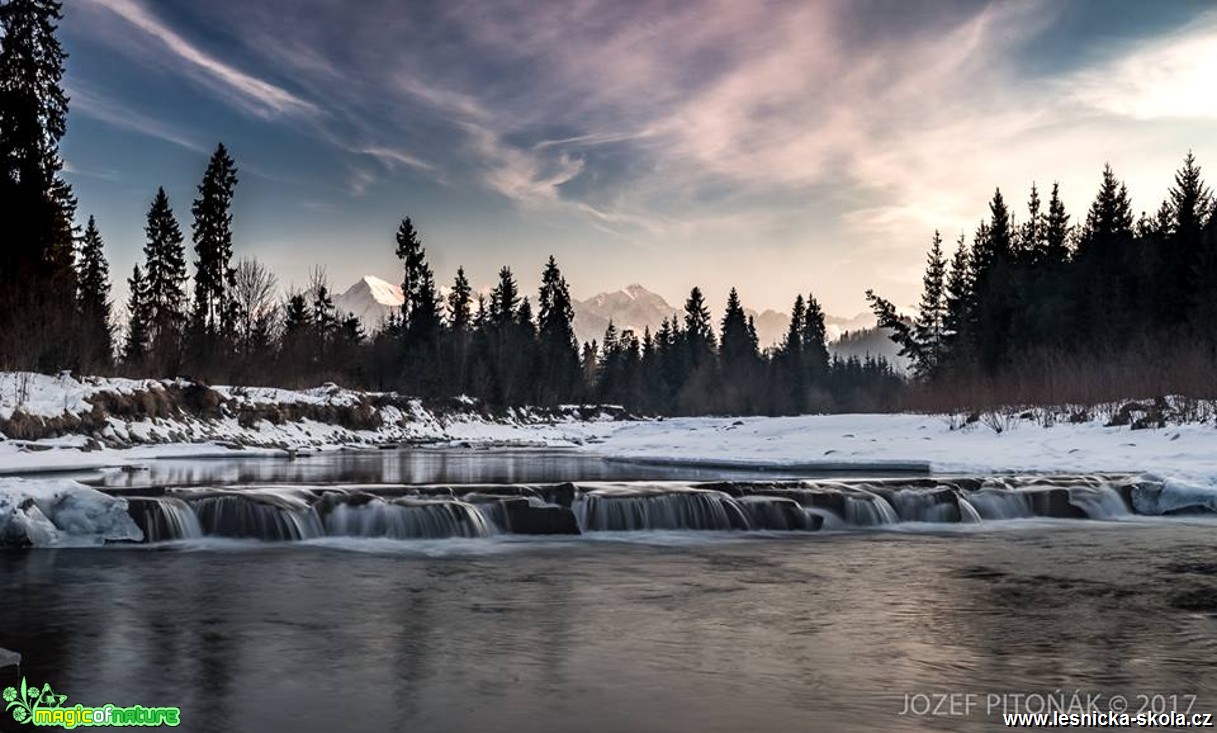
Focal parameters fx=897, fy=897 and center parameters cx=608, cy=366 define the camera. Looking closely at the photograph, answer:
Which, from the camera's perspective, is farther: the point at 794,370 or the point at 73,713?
the point at 794,370

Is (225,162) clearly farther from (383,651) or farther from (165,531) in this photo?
(383,651)

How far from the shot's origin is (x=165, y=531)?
39.1 ft

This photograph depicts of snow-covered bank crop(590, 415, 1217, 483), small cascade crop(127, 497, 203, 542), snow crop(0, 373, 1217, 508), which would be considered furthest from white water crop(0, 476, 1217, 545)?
snow-covered bank crop(590, 415, 1217, 483)

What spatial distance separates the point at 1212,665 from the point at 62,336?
30.4m

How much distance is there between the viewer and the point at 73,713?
193 inches

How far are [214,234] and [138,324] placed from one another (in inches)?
361

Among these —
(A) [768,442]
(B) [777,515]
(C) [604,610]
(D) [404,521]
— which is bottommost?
(C) [604,610]

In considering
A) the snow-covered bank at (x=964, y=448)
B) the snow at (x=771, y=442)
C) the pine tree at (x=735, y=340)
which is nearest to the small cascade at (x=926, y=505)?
the snow at (x=771, y=442)

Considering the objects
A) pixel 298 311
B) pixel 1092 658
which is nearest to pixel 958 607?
pixel 1092 658

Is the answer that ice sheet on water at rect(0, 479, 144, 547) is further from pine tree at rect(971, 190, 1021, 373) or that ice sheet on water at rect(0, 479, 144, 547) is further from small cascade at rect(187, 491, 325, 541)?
pine tree at rect(971, 190, 1021, 373)

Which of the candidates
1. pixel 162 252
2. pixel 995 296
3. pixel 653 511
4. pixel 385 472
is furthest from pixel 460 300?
pixel 653 511

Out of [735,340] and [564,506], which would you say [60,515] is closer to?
[564,506]

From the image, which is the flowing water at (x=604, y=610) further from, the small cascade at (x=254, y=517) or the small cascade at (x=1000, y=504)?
the small cascade at (x=1000, y=504)

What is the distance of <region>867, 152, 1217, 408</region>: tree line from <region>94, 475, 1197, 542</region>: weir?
11033 mm
